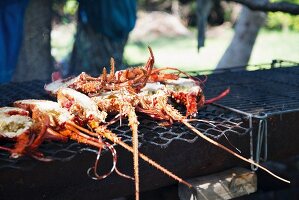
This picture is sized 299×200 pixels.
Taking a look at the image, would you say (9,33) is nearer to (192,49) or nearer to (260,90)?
(260,90)

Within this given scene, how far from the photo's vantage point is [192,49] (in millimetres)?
17328

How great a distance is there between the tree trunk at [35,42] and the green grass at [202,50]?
552 centimetres

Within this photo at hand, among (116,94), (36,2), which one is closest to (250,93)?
(116,94)

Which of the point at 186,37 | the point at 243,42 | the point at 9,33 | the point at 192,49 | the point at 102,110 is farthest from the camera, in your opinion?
the point at 186,37

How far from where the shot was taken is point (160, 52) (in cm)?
1647

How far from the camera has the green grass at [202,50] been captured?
14.2 meters

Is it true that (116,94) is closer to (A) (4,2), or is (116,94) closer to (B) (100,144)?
(B) (100,144)

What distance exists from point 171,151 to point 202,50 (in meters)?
14.5

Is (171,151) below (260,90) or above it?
below

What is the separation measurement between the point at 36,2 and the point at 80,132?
185 inches

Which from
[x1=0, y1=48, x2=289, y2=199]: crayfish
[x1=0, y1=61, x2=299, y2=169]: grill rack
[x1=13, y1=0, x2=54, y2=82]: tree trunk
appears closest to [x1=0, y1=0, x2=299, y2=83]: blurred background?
[x1=13, y1=0, x2=54, y2=82]: tree trunk

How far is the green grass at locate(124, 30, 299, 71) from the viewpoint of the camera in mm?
14234

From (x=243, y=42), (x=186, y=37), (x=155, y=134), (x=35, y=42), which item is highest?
(x=35, y=42)

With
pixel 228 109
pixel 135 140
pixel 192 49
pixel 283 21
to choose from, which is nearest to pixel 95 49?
pixel 228 109
